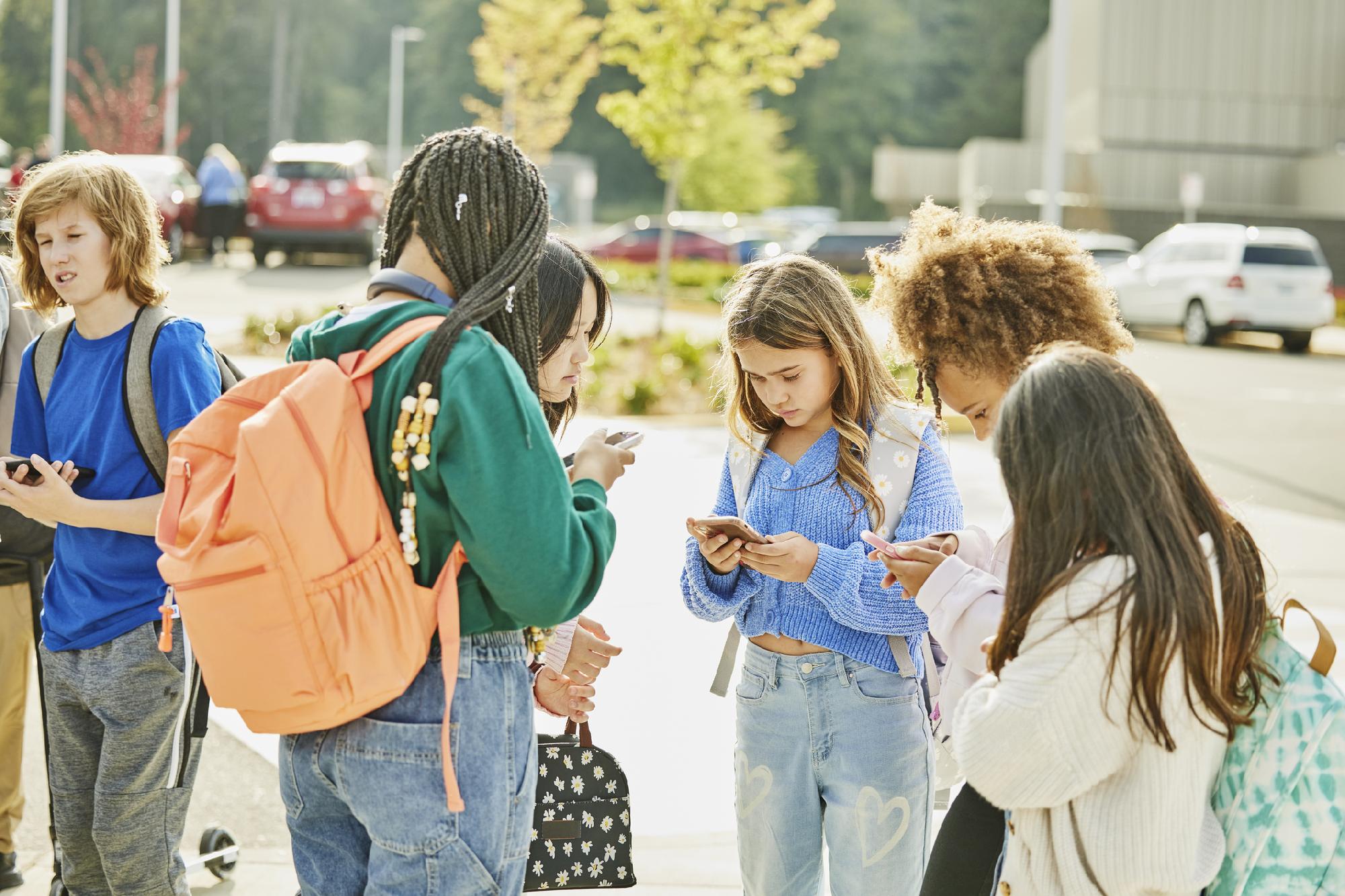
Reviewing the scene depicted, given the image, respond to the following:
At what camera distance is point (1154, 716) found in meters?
2.06

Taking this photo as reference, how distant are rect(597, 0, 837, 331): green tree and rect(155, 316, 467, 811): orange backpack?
572 inches

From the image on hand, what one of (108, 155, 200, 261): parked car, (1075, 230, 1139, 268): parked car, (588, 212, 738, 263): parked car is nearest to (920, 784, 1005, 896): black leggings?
(108, 155, 200, 261): parked car

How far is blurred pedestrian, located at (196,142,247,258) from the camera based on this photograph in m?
25.2

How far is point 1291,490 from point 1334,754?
8.96 m

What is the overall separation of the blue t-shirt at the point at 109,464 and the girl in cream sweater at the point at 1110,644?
1.81 metres

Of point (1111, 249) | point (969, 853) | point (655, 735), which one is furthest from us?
point (1111, 249)

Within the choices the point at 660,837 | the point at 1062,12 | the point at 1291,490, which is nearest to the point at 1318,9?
the point at 1062,12

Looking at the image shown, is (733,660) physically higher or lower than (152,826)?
higher

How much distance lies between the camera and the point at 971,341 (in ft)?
9.36

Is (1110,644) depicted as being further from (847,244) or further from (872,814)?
(847,244)

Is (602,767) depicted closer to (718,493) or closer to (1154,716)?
(718,493)

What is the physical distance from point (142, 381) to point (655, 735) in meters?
2.81

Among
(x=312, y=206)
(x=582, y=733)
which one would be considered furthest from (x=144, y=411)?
(x=312, y=206)

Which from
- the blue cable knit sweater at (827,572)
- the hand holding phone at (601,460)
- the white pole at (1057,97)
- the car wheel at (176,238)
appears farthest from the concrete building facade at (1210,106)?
the hand holding phone at (601,460)
